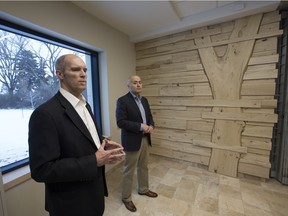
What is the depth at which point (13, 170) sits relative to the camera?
1.56 meters

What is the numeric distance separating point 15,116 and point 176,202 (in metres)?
2.20

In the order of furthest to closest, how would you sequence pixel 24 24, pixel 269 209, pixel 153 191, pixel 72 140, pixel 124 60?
pixel 124 60, pixel 153 191, pixel 269 209, pixel 24 24, pixel 72 140

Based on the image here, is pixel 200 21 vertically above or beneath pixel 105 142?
above

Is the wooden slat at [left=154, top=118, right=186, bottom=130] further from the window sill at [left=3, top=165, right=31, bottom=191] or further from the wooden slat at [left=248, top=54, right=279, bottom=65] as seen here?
the window sill at [left=3, top=165, right=31, bottom=191]

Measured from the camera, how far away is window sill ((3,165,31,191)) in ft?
4.41

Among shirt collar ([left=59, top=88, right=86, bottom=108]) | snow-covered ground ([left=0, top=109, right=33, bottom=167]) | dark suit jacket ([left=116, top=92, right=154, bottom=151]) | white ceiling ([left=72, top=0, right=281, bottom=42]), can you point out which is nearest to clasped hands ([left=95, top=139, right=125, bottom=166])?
shirt collar ([left=59, top=88, right=86, bottom=108])

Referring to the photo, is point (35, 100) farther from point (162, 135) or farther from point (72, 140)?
point (162, 135)

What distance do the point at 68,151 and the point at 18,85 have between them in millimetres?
1354

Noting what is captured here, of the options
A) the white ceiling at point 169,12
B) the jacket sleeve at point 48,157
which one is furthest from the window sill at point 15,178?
the white ceiling at point 169,12

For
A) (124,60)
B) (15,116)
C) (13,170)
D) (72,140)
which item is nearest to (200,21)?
(124,60)

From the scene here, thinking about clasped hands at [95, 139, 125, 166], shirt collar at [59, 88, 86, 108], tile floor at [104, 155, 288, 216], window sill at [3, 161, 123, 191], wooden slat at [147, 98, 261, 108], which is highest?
shirt collar at [59, 88, 86, 108]

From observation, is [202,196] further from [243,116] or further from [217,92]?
[217,92]

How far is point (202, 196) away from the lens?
79.0 inches

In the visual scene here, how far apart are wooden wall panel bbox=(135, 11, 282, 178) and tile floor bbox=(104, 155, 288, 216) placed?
0.23m
